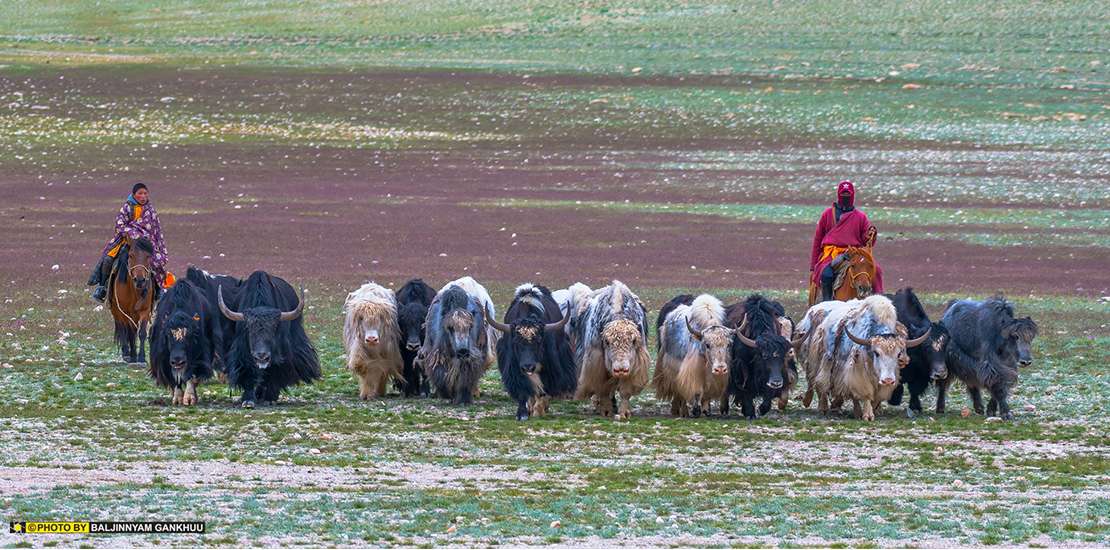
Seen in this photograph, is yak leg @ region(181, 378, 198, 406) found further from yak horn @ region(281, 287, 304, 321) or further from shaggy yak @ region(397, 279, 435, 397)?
shaggy yak @ region(397, 279, 435, 397)

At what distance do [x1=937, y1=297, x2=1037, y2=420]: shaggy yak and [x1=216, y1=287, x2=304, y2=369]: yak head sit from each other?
220 inches

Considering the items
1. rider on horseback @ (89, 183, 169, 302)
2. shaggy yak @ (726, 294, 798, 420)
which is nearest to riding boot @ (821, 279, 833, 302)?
shaggy yak @ (726, 294, 798, 420)

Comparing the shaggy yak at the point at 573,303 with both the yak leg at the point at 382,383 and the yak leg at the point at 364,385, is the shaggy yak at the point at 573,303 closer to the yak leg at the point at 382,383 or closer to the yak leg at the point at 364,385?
the yak leg at the point at 382,383

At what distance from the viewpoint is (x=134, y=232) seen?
18.5m

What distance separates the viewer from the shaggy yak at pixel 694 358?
589 inches

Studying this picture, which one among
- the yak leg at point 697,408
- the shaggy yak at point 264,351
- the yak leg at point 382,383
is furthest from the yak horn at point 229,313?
the yak leg at point 697,408

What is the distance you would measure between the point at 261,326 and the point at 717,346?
150 inches

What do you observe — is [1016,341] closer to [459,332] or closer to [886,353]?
[886,353]

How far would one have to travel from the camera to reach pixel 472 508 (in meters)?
10.6

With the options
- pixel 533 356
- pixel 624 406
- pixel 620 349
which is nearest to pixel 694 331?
pixel 620 349

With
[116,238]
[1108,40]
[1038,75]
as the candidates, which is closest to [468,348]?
[116,238]

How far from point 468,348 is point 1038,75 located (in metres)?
40.4

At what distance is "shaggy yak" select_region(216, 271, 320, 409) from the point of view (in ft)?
50.3

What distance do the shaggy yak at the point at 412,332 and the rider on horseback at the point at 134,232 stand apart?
2.93 metres
